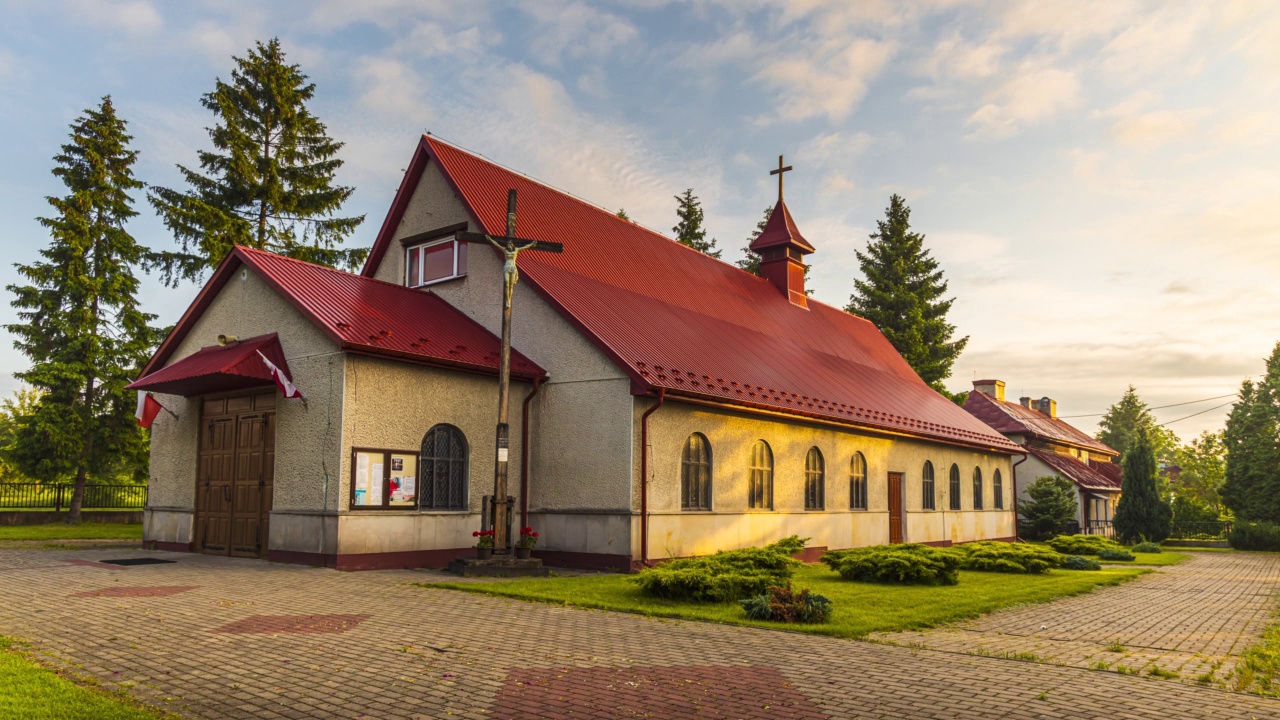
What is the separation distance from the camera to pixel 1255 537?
1355 inches

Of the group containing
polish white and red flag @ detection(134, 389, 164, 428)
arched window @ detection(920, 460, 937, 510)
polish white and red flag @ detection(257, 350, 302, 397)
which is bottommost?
arched window @ detection(920, 460, 937, 510)

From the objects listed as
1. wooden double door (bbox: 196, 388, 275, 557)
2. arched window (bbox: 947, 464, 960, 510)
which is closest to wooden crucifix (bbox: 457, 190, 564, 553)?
wooden double door (bbox: 196, 388, 275, 557)

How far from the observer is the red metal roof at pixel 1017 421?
40781mm

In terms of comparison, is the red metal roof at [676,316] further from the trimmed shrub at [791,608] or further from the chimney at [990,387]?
the chimney at [990,387]

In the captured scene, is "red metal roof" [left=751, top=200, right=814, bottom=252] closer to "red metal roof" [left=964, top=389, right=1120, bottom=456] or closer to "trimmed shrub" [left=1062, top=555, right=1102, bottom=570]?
"trimmed shrub" [left=1062, top=555, right=1102, bottom=570]

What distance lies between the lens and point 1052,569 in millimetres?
19562

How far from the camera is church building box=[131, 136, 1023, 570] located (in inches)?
586

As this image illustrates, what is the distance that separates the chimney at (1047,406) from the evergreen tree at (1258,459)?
12949mm

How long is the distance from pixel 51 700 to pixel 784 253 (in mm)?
25893

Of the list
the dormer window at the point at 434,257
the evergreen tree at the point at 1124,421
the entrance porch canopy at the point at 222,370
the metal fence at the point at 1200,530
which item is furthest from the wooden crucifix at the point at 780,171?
the evergreen tree at the point at 1124,421

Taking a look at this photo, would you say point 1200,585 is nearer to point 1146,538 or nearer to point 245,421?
point 245,421

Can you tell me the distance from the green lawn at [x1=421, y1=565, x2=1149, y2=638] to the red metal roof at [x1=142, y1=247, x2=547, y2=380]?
4.23 m

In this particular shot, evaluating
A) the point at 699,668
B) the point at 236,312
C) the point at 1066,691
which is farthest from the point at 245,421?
the point at 1066,691

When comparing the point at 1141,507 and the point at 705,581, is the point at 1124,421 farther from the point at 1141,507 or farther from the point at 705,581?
the point at 705,581
